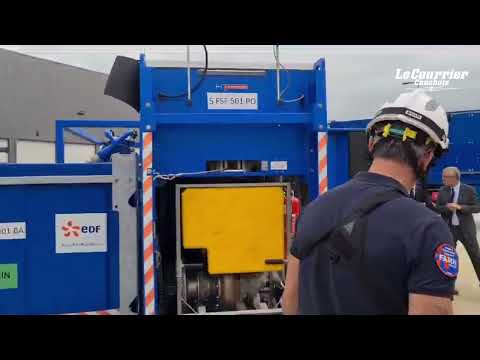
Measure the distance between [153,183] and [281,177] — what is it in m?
1.09

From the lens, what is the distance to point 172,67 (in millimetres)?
3768

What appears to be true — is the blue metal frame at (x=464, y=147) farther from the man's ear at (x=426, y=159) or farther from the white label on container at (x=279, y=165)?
the man's ear at (x=426, y=159)

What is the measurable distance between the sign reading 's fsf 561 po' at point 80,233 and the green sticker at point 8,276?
337 millimetres

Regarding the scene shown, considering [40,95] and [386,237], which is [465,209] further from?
[40,95]

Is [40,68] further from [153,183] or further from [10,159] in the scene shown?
[153,183]

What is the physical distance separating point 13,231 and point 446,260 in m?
3.13

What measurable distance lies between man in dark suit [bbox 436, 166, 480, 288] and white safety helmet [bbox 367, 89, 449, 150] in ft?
19.4

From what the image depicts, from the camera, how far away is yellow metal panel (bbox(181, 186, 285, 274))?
361 cm

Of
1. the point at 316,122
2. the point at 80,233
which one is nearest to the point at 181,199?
the point at 80,233

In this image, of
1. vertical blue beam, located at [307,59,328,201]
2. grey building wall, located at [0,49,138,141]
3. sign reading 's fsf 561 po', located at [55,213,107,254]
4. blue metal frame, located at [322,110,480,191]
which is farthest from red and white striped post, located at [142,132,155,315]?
blue metal frame, located at [322,110,480,191]

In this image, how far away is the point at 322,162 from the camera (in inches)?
150

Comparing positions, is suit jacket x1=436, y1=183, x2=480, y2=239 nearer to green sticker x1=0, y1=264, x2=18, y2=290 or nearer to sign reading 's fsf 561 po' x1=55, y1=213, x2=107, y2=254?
sign reading 's fsf 561 po' x1=55, y1=213, x2=107, y2=254

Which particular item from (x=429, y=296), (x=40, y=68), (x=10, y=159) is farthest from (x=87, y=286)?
(x=40, y=68)

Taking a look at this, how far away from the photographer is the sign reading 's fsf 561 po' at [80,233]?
369 cm
